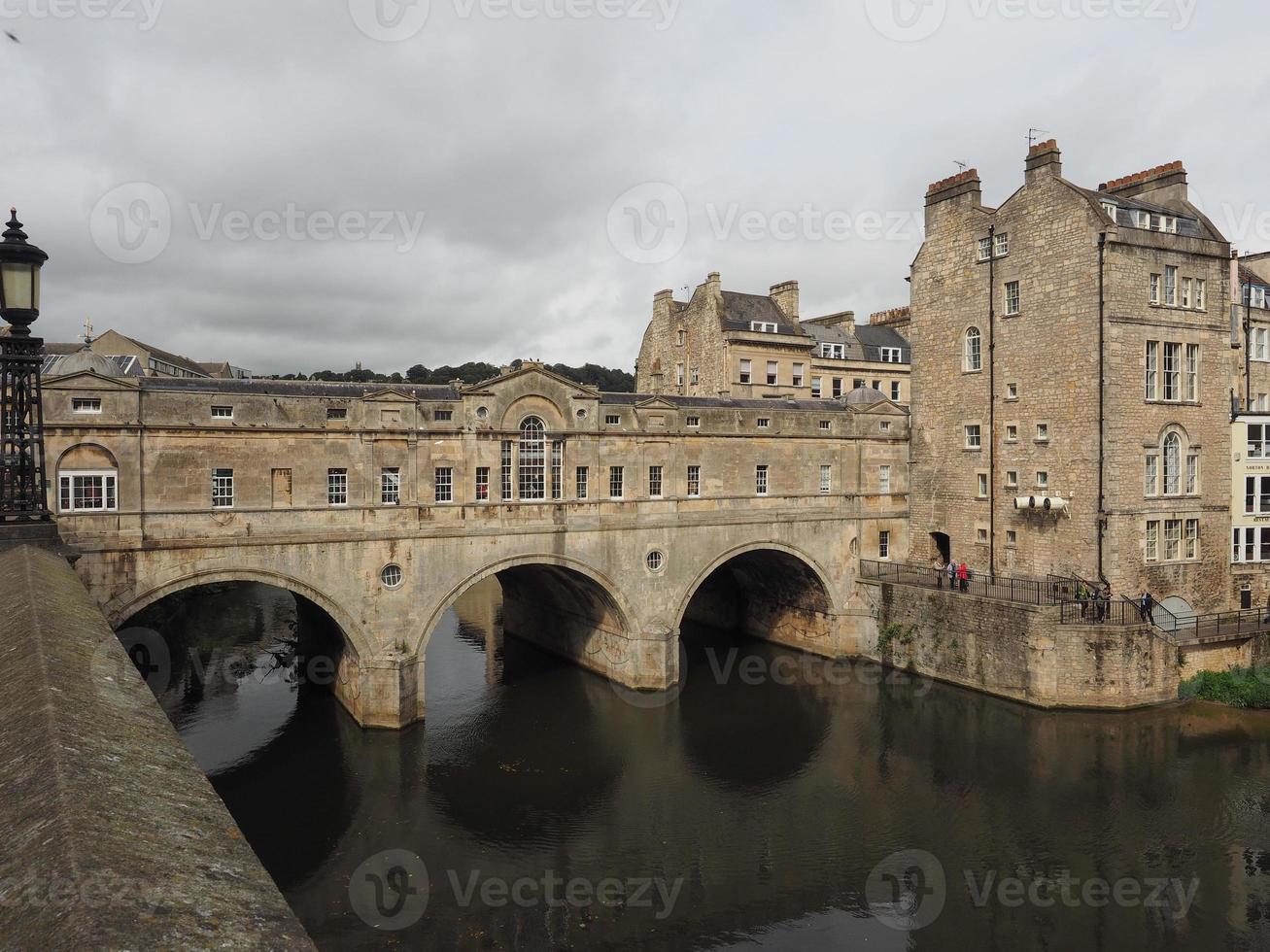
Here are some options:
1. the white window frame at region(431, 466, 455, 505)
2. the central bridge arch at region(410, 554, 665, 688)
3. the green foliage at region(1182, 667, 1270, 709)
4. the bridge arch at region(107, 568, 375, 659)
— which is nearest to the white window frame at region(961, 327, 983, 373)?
the green foliage at region(1182, 667, 1270, 709)

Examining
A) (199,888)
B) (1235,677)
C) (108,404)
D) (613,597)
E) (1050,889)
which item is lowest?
(1050,889)

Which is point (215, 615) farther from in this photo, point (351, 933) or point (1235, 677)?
point (1235, 677)

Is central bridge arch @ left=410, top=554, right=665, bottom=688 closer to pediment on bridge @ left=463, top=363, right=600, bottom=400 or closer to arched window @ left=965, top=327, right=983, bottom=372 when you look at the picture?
pediment on bridge @ left=463, top=363, right=600, bottom=400

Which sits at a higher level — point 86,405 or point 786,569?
point 86,405

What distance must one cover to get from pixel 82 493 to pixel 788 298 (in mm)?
36976

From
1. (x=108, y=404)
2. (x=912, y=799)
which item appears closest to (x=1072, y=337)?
(x=912, y=799)

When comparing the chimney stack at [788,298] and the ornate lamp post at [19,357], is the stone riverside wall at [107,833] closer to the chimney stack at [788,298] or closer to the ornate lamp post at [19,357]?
the ornate lamp post at [19,357]

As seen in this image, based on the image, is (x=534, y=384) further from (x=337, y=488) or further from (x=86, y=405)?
(x=86, y=405)

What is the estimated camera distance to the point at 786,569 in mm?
36750

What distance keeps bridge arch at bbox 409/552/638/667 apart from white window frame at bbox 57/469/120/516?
947 centimetres

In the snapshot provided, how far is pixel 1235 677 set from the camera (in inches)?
1130

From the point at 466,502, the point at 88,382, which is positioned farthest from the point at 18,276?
the point at 466,502

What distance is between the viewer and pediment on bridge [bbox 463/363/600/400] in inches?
1097

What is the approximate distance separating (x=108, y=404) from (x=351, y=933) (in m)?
15.5
